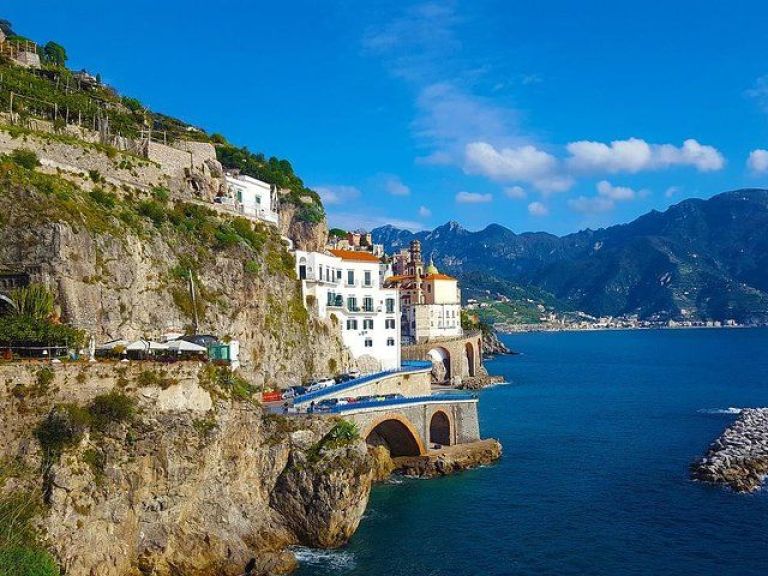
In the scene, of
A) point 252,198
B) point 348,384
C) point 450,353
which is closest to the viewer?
point 348,384

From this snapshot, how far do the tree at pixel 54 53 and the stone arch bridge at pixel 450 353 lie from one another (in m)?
76.4

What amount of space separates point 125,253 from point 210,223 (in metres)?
14.2

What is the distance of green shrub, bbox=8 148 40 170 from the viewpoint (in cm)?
5462

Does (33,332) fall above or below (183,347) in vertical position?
above

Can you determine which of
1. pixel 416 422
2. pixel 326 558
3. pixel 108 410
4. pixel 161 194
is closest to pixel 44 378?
pixel 108 410

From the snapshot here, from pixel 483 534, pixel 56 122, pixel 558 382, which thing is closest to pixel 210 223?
pixel 56 122

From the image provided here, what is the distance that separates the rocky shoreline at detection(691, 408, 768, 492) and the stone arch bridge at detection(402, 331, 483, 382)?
57305mm

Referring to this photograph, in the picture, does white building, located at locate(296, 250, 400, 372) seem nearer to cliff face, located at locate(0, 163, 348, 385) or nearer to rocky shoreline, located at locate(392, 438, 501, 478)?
cliff face, located at locate(0, 163, 348, 385)

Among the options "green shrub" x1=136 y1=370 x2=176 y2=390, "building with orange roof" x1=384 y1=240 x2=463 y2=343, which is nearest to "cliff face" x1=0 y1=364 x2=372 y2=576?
"green shrub" x1=136 y1=370 x2=176 y2=390

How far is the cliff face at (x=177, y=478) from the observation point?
36281mm

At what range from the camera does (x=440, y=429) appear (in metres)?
72.3

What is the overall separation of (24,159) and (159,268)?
44.1ft

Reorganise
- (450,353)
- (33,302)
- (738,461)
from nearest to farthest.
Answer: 1. (33,302)
2. (738,461)
3. (450,353)

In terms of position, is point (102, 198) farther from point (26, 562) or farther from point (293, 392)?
point (26, 562)
